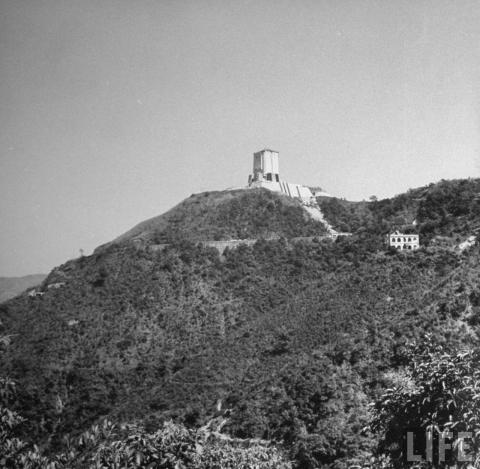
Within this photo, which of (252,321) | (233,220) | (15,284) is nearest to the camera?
(252,321)

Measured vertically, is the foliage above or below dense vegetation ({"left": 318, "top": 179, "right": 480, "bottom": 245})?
below

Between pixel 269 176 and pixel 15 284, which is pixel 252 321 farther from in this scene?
pixel 15 284

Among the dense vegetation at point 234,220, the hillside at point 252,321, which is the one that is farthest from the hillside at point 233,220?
the hillside at point 252,321

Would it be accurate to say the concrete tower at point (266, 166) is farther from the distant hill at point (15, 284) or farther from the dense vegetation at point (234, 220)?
the distant hill at point (15, 284)

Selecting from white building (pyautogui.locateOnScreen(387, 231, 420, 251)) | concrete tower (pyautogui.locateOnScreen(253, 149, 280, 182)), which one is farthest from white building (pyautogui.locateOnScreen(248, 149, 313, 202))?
white building (pyautogui.locateOnScreen(387, 231, 420, 251))

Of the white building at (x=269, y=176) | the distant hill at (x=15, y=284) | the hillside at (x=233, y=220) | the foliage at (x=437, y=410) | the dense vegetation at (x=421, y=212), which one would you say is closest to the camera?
the foliage at (x=437, y=410)

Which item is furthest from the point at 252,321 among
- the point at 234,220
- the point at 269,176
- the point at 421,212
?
the point at 269,176

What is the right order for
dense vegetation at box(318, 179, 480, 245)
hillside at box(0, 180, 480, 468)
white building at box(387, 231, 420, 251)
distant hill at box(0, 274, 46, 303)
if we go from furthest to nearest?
distant hill at box(0, 274, 46, 303) → dense vegetation at box(318, 179, 480, 245) → white building at box(387, 231, 420, 251) → hillside at box(0, 180, 480, 468)

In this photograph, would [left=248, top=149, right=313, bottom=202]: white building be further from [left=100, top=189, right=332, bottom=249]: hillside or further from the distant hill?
the distant hill
